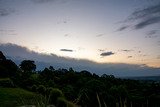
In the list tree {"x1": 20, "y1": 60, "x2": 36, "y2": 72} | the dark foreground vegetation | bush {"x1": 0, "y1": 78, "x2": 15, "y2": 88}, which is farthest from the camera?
tree {"x1": 20, "y1": 60, "x2": 36, "y2": 72}

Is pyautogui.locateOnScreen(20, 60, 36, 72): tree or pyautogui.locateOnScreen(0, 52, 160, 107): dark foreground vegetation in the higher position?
pyautogui.locateOnScreen(20, 60, 36, 72): tree

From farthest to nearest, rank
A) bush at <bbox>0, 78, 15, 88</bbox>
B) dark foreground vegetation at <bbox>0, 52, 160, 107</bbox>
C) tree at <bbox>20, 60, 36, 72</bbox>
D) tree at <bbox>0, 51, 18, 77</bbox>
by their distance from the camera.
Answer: tree at <bbox>20, 60, 36, 72</bbox>, tree at <bbox>0, 51, 18, 77</bbox>, bush at <bbox>0, 78, 15, 88</bbox>, dark foreground vegetation at <bbox>0, 52, 160, 107</bbox>

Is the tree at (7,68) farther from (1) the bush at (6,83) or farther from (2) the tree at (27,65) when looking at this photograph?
(2) the tree at (27,65)

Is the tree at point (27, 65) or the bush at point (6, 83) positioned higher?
the tree at point (27, 65)

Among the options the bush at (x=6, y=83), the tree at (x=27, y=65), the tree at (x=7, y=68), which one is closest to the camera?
the bush at (x=6, y=83)

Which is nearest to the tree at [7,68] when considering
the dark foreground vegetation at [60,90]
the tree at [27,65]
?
the dark foreground vegetation at [60,90]

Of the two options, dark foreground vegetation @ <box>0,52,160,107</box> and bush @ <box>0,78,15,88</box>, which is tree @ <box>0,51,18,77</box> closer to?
dark foreground vegetation @ <box>0,52,160,107</box>

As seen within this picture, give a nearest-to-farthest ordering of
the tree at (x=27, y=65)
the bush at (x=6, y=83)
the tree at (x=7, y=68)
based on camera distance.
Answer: the bush at (x=6, y=83)
the tree at (x=7, y=68)
the tree at (x=27, y=65)

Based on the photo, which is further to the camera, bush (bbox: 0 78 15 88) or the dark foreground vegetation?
bush (bbox: 0 78 15 88)

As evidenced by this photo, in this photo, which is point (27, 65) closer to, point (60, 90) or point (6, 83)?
point (6, 83)

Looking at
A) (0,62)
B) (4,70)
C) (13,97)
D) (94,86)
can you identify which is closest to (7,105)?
(13,97)

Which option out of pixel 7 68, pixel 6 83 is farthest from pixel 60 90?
pixel 7 68

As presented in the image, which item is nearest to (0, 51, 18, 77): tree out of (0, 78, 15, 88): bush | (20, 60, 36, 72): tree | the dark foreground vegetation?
the dark foreground vegetation

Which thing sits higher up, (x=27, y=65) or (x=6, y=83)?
(x=27, y=65)
